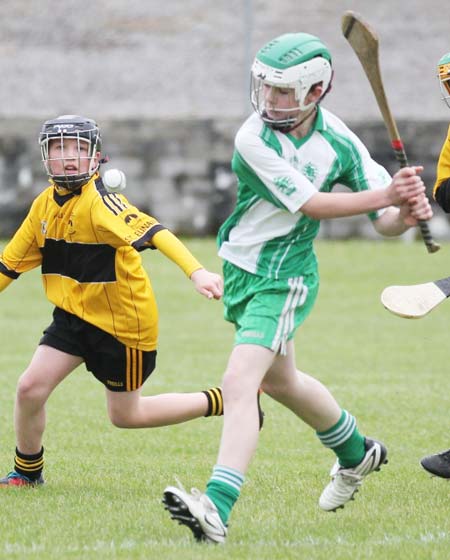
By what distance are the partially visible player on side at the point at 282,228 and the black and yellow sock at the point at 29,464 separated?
1294 mm

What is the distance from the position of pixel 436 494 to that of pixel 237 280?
144 cm

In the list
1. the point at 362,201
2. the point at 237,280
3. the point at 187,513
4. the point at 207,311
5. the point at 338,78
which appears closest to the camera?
the point at 187,513

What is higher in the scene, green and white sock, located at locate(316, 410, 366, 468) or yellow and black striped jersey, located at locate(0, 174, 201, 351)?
yellow and black striped jersey, located at locate(0, 174, 201, 351)

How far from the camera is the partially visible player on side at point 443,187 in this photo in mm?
5573

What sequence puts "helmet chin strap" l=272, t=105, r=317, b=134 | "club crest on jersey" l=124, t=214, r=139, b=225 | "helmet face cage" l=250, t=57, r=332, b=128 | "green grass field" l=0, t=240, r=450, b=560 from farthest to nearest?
"club crest on jersey" l=124, t=214, r=139, b=225, "helmet chin strap" l=272, t=105, r=317, b=134, "helmet face cage" l=250, t=57, r=332, b=128, "green grass field" l=0, t=240, r=450, b=560

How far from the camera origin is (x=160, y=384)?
890 centimetres

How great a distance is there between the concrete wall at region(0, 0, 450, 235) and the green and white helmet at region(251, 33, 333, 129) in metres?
11.0

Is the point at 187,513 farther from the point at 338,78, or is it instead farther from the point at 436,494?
the point at 338,78

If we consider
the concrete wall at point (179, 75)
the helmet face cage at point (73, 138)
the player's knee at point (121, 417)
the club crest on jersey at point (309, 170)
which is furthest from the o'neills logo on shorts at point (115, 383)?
the concrete wall at point (179, 75)

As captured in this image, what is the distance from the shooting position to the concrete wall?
51.8 ft

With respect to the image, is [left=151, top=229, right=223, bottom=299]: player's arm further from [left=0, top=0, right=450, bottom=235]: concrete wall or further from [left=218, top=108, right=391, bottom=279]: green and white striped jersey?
[left=0, top=0, right=450, bottom=235]: concrete wall

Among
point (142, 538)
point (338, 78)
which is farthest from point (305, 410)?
point (338, 78)

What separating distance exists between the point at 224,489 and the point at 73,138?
5.93ft

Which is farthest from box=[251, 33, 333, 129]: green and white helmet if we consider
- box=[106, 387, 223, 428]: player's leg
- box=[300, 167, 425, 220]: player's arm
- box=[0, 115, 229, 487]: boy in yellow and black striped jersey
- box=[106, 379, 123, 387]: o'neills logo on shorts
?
box=[106, 387, 223, 428]: player's leg
